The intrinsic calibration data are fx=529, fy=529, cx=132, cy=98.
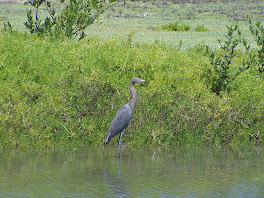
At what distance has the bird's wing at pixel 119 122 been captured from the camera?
30.9 feet

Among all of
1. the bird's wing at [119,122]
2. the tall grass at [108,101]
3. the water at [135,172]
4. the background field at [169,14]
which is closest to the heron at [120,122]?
the bird's wing at [119,122]

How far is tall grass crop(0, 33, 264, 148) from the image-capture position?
10.0 metres

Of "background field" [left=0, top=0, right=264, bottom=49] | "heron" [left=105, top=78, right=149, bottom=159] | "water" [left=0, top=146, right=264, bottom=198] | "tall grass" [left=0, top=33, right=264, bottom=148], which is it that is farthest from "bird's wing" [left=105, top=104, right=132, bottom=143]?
"background field" [left=0, top=0, right=264, bottom=49]

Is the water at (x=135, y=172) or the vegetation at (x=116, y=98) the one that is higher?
the vegetation at (x=116, y=98)

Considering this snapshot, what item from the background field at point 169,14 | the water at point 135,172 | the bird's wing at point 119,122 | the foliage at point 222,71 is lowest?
the water at point 135,172

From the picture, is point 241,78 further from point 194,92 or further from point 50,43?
point 50,43

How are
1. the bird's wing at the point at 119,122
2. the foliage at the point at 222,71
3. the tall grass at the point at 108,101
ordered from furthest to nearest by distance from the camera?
the foliage at the point at 222,71
the tall grass at the point at 108,101
the bird's wing at the point at 119,122

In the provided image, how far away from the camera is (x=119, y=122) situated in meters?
9.42

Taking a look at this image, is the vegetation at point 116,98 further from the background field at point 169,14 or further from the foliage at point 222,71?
the background field at point 169,14

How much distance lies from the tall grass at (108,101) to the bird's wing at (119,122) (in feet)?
2.13

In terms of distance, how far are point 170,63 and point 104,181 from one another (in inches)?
206

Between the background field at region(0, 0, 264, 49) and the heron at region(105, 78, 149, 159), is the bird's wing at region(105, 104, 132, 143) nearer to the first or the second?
the heron at region(105, 78, 149, 159)

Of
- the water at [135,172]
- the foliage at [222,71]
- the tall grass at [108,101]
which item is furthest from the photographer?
the foliage at [222,71]

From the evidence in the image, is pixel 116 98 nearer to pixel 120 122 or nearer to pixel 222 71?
pixel 120 122
